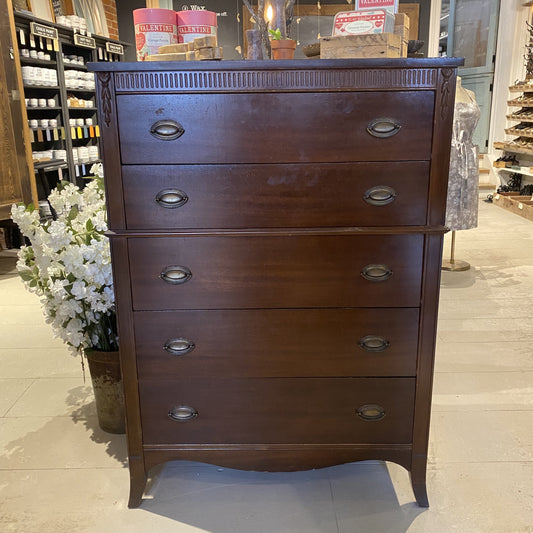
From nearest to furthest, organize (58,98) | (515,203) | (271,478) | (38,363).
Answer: (271,478), (38,363), (58,98), (515,203)

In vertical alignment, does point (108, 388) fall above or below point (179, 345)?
below

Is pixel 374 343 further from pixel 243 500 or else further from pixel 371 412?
pixel 243 500

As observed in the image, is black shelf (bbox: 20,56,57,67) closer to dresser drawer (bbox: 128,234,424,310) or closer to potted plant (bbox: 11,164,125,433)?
potted plant (bbox: 11,164,125,433)

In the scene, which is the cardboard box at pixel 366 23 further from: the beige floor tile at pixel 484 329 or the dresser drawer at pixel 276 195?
the beige floor tile at pixel 484 329

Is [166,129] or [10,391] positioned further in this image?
[10,391]

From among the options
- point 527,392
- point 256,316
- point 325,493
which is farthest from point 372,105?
point 527,392

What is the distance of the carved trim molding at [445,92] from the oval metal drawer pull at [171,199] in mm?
706

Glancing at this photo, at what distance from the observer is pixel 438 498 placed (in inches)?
69.4

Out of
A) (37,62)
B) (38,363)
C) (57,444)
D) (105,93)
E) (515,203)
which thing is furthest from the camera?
(515,203)

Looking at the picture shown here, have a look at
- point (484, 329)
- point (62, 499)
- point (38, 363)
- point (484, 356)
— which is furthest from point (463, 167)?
point (62, 499)

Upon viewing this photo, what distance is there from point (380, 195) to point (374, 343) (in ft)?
1.43

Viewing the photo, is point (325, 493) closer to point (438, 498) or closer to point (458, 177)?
point (438, 498)

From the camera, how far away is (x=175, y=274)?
154 cm

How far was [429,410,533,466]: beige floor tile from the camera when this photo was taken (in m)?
1.97
